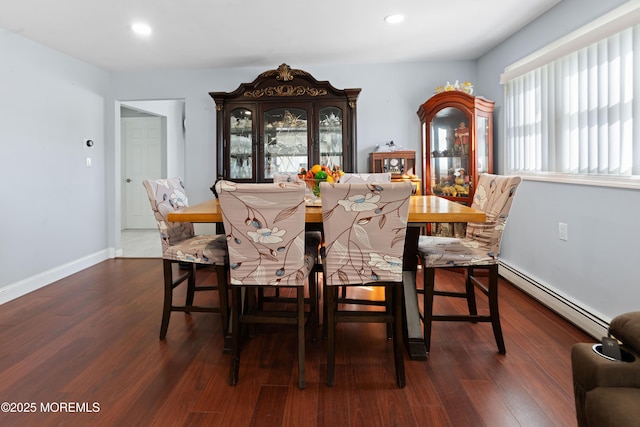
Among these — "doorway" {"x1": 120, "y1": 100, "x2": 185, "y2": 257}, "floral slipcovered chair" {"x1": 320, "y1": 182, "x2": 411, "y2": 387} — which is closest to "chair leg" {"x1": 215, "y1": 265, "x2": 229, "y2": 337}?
"floral slipcovered chair" {"x1": 320, "y1": 182, "x2": 411, "y2": 387}

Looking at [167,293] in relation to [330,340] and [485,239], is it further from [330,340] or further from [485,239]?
[485,239]

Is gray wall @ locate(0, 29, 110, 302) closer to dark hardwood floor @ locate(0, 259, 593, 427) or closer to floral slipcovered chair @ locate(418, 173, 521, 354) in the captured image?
dark hardwood floor @ locate(0, 259, 593, 427)

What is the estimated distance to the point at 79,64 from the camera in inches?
153

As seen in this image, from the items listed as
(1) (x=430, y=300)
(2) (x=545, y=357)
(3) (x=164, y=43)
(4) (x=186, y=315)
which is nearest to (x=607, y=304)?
(2) (x=545, y=357)

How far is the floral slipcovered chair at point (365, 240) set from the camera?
1577 millimetres

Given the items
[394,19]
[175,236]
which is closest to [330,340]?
[175,236]

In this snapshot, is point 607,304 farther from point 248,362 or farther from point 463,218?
point 248,362

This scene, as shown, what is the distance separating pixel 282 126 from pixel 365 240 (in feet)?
8.33

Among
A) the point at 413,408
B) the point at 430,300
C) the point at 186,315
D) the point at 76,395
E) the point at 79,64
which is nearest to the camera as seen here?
the point at 413,408

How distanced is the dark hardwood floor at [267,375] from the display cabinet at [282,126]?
187cm

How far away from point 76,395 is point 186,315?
98 cm

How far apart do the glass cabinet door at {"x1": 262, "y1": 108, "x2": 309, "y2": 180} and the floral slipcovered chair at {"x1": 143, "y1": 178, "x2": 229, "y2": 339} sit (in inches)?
62.0

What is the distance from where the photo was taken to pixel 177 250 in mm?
2193

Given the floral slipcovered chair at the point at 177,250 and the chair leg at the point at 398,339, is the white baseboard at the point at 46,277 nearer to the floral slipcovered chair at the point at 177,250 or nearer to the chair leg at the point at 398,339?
the floral slipcovered chair at the point at 177,250
